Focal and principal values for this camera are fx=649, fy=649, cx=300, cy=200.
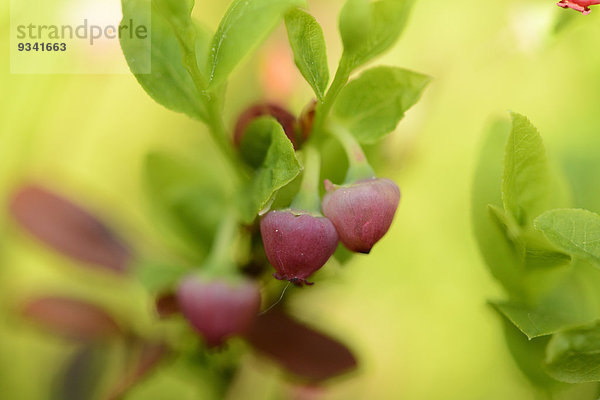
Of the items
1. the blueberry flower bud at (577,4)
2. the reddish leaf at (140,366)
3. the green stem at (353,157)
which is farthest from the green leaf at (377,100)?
the reddish leaf at (140,366)

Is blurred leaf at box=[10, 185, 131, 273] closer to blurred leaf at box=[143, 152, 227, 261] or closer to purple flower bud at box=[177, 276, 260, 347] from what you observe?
blurred leaf at box=[143, 152, 227, 261]

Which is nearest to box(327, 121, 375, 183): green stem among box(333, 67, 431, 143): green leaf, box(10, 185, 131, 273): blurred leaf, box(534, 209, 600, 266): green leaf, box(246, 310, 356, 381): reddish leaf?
box(333, 67, 431, 143): green leaf

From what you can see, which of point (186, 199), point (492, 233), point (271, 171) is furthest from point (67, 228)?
point (492, 233)

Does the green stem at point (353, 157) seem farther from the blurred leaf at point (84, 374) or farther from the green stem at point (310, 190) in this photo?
the blurred leaf at point (84, 374)

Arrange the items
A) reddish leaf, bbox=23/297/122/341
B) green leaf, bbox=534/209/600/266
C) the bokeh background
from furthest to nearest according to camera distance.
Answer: the bokeh background → reddish leaf, bbox=23/297/122/341 → green leaf, bbox=534/209/600/266

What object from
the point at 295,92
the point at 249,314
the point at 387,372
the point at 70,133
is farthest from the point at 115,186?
the point at 249,314

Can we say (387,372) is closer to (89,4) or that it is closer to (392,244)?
(392,244)
